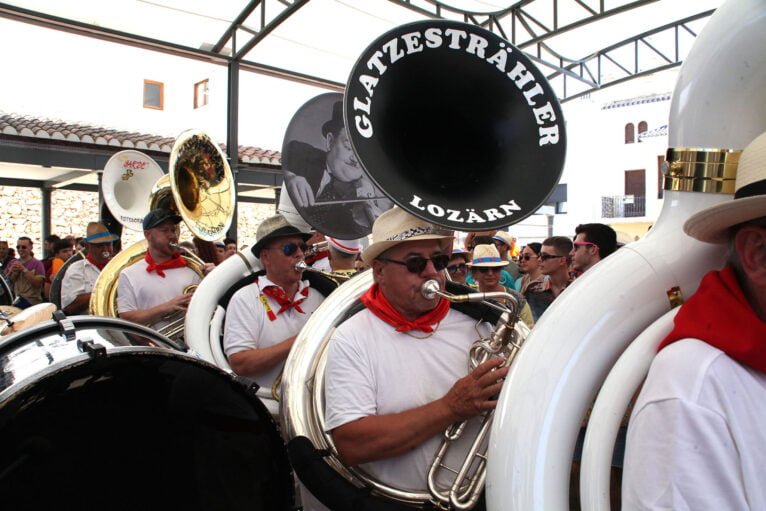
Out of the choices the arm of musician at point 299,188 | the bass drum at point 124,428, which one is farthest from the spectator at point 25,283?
the bass drum at point 124,428

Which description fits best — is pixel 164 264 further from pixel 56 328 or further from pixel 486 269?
pixel 56 328

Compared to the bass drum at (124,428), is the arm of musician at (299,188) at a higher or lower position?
higher

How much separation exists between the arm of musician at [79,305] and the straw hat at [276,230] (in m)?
2.44

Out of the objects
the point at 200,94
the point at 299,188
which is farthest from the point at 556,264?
the point at 200,94

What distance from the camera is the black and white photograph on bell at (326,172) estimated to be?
280cm

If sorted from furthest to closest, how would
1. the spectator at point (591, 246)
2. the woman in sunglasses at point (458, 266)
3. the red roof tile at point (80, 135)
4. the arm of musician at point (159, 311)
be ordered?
the red roof tile at point (80, 135)
the woman in sunglasses at point (458, 266)
the arm of musician at point (159, 311)
the spectator at point (591, 246)

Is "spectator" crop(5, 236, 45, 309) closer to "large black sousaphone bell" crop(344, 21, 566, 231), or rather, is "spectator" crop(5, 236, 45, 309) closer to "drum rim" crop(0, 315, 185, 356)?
"drum rim" crop(0, 315, 185, 356)

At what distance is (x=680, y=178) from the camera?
1.22 m

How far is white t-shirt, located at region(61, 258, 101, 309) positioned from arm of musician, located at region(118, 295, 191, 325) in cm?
141

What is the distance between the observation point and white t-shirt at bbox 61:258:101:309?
503 cm

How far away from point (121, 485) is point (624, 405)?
128 centimetres

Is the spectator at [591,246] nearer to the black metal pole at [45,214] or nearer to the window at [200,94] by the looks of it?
the black metal pole at [45,214]

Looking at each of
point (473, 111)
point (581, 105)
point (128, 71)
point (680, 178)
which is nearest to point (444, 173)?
point (473, 111)

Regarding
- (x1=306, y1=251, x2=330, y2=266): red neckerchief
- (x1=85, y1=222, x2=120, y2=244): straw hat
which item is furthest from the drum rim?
(x1=85, y1=222, x2=120, y2=244): straw hat
